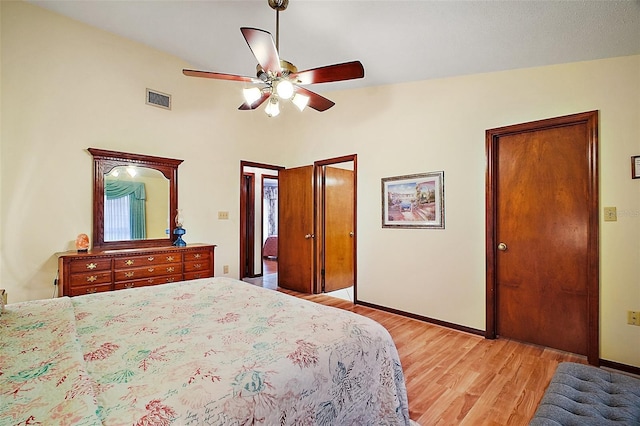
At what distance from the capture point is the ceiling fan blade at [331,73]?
1.91m

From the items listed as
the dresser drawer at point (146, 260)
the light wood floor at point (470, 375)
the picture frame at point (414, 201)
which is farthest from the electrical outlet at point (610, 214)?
the dresser drawer at point (146, 260)

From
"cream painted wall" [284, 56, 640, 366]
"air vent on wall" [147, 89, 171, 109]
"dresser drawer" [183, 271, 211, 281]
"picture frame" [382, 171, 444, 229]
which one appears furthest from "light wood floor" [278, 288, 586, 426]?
"air vent on wall" [147, 89, 171, 109]

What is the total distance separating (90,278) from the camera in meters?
2.87

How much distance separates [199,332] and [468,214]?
2.75m

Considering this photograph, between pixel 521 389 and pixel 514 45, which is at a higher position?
pixel 514 45

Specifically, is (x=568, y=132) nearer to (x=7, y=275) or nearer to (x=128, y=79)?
(x=128, y=79)

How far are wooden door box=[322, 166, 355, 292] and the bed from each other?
113 inches

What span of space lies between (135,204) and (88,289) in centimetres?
107

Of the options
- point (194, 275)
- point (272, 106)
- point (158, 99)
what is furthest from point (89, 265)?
point (272, 106)

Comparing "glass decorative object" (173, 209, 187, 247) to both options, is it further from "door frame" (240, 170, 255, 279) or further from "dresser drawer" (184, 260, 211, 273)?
"door frame" (240, 170, 255, 279)

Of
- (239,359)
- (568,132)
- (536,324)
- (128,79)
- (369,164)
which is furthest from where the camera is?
(369,164)

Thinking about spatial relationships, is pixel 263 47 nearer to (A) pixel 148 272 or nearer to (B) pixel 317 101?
(B) pixel 317 101

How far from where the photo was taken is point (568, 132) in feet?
8.36

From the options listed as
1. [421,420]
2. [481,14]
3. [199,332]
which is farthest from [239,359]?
[481,14]
